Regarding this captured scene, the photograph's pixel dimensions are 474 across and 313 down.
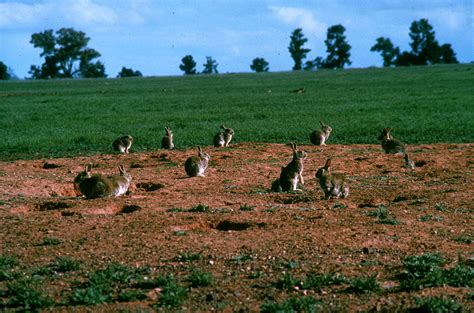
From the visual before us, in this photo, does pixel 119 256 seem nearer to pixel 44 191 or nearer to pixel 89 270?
pixel 89 270

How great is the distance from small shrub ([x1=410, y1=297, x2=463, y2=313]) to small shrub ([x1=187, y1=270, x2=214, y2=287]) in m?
2.07

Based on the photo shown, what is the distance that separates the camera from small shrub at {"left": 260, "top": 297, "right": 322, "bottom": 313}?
639cm

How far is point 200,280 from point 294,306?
1116 mm

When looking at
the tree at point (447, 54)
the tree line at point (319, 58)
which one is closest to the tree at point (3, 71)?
the tree line at point (319, 58)

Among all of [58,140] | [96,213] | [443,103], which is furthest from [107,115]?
[96,213]

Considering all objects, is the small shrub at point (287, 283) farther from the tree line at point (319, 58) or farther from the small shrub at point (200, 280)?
the tree line at point (319, 58)

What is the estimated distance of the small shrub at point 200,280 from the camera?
709 centimetres

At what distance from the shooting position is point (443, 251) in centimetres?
823

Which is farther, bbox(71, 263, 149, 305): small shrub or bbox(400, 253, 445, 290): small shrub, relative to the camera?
bbox(400, 253, 445, 290): small shrub

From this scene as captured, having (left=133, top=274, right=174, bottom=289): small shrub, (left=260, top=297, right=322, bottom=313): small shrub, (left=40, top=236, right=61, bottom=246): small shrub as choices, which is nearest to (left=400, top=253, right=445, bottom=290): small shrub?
(left=260, top=297, right=322, bottom=313): small shrub

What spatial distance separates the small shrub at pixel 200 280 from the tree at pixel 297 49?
127 metres

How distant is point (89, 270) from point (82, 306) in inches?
43.1

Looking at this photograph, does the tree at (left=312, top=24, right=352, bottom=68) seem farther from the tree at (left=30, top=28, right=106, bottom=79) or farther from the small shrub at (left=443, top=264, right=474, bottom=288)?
the small shrub at (left=443, top=264, right=474, bottom=288)

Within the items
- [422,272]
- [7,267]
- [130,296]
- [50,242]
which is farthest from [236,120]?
[130,296]
